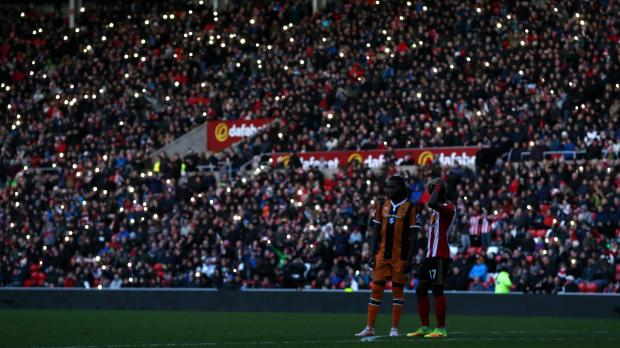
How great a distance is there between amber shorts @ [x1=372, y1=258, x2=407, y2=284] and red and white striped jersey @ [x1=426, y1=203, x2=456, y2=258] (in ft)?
1.36

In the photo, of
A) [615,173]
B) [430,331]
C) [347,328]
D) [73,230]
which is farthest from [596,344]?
[73,230]

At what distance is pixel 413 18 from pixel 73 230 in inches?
558

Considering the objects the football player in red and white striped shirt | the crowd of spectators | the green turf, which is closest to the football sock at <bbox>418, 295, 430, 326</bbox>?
the football player in red and white striped shirt

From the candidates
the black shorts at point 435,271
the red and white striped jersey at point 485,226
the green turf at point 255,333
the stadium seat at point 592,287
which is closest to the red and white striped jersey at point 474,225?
the red and white striped jersey at point 485,226

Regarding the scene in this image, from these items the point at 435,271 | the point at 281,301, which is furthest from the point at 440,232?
the point at 281,301

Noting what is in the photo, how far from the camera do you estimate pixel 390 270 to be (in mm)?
16781

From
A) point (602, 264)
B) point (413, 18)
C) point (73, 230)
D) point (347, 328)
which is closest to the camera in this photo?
point (347, 328)

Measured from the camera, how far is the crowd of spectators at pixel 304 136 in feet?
110

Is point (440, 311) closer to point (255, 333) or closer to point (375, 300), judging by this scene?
point (375, 300)

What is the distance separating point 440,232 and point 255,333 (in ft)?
13.2

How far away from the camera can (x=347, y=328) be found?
835 inches

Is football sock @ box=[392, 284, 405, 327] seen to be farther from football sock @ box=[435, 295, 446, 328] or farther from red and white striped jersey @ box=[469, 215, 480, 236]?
red and white striped jersey @ box=[469, 215, 480, 236]

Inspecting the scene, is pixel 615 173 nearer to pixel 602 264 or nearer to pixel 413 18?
pixel 602 264

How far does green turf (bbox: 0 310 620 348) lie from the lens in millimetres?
15500
